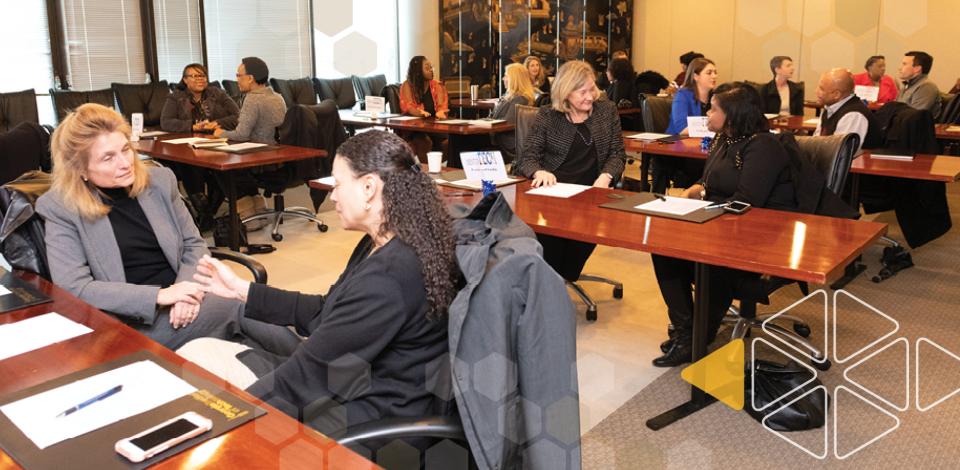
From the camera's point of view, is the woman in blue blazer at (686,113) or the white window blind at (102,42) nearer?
the woman in blue blazer at (686,113)

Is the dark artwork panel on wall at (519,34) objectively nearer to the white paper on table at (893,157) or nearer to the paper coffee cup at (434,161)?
the white paper on table at (893,157)

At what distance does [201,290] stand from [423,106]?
523cm

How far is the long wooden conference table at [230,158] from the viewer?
4.22m

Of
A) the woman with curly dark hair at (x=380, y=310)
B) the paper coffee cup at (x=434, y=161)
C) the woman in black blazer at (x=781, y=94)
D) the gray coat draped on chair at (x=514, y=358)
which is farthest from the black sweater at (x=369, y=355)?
the woman in black blazer at (x=781, y=94)

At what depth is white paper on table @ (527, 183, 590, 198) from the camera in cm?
307

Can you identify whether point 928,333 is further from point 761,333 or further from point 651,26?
point 651,26

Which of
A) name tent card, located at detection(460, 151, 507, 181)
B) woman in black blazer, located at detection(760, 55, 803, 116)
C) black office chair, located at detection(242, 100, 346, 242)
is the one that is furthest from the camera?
woman in black blazer, located at detection(760, 55, 803, 116)

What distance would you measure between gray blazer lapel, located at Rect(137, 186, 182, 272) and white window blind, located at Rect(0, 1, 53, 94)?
5093mm

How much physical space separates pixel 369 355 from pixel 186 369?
332 mm

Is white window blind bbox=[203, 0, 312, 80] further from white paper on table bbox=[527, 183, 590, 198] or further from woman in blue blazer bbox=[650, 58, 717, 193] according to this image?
white paper on table bbox=[527, 183, 590, 198]

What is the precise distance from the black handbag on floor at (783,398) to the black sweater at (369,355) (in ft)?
4.40
